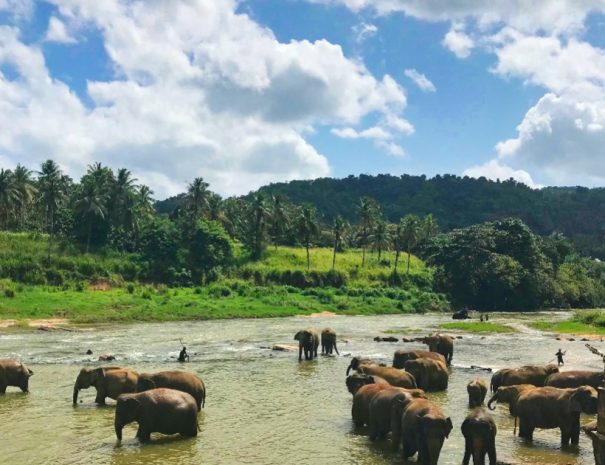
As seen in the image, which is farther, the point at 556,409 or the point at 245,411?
the point at 245,411

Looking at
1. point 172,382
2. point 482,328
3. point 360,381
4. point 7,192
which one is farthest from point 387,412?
point 7,192

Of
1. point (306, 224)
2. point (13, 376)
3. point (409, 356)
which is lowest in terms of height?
point (13, 376)

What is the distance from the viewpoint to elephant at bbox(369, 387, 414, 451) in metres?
15.5

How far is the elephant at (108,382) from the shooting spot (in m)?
20.5

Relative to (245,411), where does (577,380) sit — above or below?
above

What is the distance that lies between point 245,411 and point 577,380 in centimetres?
1057

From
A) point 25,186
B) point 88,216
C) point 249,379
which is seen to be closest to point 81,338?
point 249,379

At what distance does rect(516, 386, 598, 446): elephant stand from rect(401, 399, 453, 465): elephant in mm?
3471

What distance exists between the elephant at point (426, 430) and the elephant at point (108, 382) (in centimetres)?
984

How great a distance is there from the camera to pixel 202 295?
251ft

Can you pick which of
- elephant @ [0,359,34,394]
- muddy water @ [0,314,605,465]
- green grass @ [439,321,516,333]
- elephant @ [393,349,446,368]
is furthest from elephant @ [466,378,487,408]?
green grass @ [439,321,516,333]

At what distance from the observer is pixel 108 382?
67.8 ft

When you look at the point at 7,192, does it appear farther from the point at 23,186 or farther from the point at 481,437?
the point at 481,437

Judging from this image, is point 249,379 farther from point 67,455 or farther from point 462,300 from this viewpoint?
point 462,300
